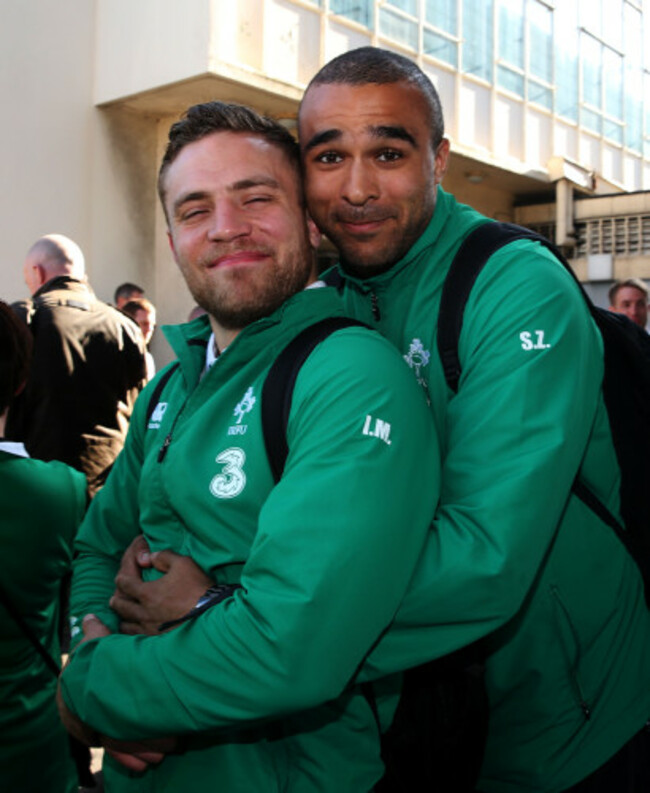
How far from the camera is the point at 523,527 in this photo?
1.35m

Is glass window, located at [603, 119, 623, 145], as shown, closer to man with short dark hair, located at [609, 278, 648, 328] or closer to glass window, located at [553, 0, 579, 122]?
glass window, located at [553, 0, 579, 122]

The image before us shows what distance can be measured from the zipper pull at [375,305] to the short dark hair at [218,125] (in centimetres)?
37

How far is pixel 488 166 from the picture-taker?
12.9 meters

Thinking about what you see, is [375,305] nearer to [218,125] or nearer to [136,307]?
[218,125]

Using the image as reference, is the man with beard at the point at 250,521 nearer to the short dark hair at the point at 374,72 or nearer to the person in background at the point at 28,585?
the short dark hair at the point at 374,72

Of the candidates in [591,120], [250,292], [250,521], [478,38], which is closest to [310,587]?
[250,521]

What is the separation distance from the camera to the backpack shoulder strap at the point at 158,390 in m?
1.99

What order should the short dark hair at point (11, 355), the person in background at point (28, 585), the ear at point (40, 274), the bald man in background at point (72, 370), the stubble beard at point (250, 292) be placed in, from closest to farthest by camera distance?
1. the stubble beard at point (250, 292)
2. the person in background at point (28, 585)
3. the short dark hair at point (11, 355)
4. the bald man in background at point (72, 370)
5. the ear at point (40, 274)

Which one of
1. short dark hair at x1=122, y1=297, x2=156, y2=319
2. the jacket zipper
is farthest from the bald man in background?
the jacket zipper

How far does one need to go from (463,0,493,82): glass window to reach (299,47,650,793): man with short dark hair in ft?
38.3

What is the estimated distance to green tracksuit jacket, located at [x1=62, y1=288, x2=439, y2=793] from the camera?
1237 millimetres

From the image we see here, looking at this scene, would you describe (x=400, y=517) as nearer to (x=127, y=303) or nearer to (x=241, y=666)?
(x=241, y=666)

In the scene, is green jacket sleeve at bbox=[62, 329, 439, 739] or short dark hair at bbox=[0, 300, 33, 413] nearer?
green jacket sleeve at bbox=[62, 329, 439, 739]

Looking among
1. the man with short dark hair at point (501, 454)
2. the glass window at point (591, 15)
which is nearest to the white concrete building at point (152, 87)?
the glass window at point (591, 15)
